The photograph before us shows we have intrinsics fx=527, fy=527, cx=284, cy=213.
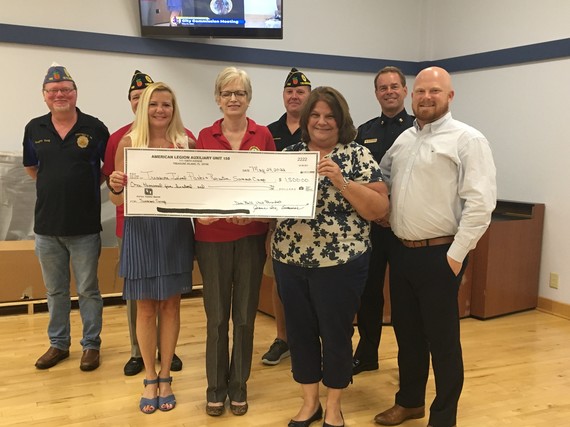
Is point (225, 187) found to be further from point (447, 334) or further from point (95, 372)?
point (95, 372)

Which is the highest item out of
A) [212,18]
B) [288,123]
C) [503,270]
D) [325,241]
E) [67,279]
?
[212,18]

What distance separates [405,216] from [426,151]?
284 millimetres

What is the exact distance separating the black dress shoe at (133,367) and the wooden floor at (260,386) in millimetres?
40

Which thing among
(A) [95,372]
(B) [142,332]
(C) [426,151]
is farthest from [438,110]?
(A) [95,372]

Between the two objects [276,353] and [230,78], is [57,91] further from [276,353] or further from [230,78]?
[276,353]

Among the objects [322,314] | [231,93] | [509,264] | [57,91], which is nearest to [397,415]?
[322,314]

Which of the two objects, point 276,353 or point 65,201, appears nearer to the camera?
point 65,201

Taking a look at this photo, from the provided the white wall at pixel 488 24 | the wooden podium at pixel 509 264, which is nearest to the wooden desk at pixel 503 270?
the wooden podium at pixel 509 264

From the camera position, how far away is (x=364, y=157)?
221cm

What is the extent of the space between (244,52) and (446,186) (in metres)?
3.32

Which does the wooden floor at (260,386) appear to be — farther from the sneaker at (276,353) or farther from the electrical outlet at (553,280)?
the electrical outlet at (553,280)

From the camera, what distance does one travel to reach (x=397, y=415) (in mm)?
2490

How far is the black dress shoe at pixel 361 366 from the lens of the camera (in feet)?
10.2

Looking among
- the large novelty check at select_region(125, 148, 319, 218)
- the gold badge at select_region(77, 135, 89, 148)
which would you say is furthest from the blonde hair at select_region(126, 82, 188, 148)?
the gold badge at select_region(77, 135, 89, 148)
